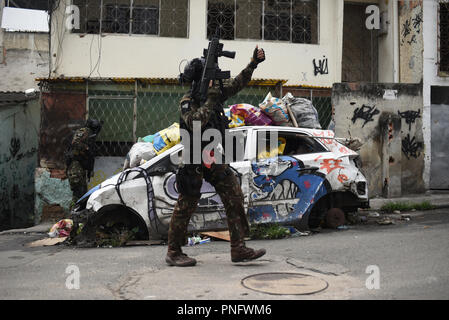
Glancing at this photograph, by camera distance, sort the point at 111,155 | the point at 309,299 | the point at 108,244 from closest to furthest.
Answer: the point at 309,299, the point at 108,244, the point at 111,155

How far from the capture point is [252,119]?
21.0ft

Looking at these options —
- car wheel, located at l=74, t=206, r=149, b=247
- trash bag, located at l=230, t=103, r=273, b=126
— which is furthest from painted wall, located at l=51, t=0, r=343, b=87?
car wheel, located at l=74, t=206, r=149, b=247

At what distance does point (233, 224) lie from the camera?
4016mm

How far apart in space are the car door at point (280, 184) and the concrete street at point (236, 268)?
1.34 feet

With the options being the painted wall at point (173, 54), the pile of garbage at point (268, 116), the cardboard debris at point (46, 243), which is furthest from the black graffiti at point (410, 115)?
the cardboard debris at point (46, 243)

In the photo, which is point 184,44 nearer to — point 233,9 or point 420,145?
point 233,9

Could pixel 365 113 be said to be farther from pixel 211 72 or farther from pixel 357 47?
pixel 211 72

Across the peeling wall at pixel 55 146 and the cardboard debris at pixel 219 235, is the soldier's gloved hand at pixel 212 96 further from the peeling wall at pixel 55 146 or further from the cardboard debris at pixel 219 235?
the peeling wall at pixel 55 146

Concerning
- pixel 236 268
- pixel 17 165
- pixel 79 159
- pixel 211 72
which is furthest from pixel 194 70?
pixel 17 165

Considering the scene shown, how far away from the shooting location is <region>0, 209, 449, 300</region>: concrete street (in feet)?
10.4

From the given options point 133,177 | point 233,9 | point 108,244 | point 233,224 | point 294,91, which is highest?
point 233,9

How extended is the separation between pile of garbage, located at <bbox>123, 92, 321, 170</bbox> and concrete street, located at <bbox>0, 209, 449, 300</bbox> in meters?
1.41

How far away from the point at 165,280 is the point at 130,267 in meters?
0.77
